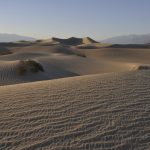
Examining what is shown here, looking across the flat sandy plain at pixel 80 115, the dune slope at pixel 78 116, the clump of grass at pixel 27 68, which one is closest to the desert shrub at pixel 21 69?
the clump of grass at pixel 27 68

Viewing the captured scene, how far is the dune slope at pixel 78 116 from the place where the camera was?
17.2 feet

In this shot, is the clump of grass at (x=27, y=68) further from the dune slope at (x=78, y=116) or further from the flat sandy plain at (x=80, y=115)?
the dune slope at (x=78, y=116)

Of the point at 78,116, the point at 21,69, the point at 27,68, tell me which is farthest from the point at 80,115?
the point at 27,68

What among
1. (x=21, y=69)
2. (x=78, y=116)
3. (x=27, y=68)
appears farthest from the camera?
(x=27, y=68)

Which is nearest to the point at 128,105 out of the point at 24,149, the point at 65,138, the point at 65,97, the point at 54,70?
the point at 65,97

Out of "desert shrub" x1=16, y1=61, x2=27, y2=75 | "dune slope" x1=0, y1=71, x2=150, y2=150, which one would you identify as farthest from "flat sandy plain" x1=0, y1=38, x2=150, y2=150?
"desert shrub" x1=16, y1=61, x2=27, y2=75

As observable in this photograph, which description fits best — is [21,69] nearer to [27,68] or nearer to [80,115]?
[27,68]

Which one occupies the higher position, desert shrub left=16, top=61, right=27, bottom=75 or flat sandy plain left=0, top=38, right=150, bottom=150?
flat sandy plain left=0, top=38, right=150, bottom=150

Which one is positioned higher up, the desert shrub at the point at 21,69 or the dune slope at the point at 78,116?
the dune slope at the point at 78,116

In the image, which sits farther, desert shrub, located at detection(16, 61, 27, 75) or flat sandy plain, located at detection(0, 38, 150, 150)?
desert shrub, located at detection(16, 61, 27, 75)

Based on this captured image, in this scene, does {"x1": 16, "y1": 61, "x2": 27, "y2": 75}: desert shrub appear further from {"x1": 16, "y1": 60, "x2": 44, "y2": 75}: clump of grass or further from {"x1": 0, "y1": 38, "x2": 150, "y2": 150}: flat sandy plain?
{"x1": 0, "y1": 38, "x2": 150, "y2": 150}: flat sandy plain

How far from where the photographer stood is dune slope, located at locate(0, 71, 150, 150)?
523cm

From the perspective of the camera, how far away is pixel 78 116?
20.1ft

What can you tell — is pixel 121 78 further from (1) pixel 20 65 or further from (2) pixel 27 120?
(1) pixel 20 65
